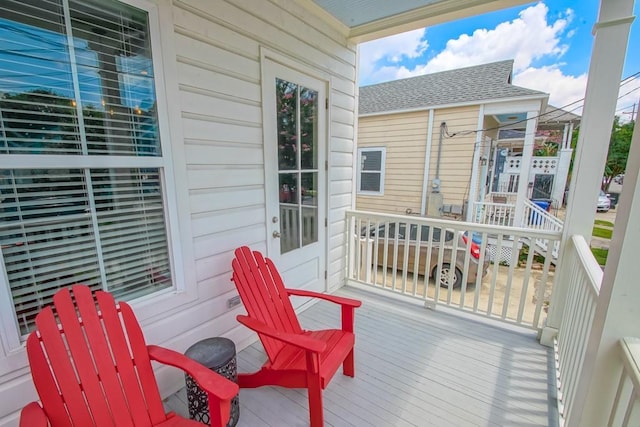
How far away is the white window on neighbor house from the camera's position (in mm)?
6988

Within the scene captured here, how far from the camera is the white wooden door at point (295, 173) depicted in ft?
7.59

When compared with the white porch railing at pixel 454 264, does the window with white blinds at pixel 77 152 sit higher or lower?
higher

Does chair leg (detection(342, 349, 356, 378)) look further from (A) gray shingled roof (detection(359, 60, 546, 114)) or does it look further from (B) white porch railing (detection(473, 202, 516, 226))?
(A) gray shingled roof (detection(359, 60, 546, 114))

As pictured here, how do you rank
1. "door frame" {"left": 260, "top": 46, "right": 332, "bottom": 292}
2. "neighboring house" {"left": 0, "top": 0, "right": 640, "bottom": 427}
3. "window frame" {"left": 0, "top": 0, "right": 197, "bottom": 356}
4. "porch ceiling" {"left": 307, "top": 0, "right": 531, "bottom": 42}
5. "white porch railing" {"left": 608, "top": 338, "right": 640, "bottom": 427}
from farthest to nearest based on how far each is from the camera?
"porch ceiling" {"left": 307, "top": 0, "right": 531, "bottom": 42}
"door frame" {"left": 260, "top": 46, "right": 332, "bottom": 292}
"window frame" {"left": 0, "top": 0, "right": 197, "bottom": 356}
"neighboring house" {"left": 0, "top": 0, "right": 640, "bottom": 427}
"white porch railing" {"left": 608, "top": 338, "right": 640, "bottom": 427}

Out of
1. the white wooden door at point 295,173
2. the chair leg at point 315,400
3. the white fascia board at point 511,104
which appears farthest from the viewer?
the white fascia board at point 511,104

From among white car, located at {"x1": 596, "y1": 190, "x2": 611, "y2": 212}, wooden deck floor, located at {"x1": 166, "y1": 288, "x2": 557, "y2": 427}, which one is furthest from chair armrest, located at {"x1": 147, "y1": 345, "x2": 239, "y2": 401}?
white car, located at {"x1": 596, "y1": 190, "x2": 611, "y2": 212}

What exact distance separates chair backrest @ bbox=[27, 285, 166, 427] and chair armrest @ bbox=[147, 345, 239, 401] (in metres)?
0.07

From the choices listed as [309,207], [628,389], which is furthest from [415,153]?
[628,389]

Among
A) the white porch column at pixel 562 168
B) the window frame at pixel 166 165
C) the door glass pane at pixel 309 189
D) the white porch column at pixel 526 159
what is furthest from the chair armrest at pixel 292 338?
the white porch column at pixel 562 168

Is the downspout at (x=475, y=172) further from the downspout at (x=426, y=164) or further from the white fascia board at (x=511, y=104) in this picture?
the downspout at (x=426, y=164)

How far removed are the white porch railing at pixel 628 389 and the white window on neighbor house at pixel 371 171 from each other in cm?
623

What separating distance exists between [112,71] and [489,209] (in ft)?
23.1

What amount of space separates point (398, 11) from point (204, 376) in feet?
10.5

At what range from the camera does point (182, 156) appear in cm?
170
